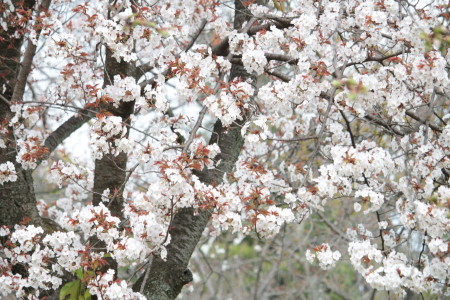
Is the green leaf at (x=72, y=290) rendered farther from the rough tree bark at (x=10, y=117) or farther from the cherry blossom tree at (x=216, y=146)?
the rough tree bark at (x=10, y=117)

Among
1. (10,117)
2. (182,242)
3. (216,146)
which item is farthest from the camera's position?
(10,117)

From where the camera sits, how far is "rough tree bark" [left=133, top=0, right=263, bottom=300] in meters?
3.27

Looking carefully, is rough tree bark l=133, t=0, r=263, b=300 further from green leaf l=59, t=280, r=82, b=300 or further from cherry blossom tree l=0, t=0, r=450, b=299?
green leaf l=59, t=280, r=82, b=300

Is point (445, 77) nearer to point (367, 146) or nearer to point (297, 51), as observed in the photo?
point (367, 146)

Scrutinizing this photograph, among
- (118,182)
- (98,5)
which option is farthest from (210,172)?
(98,5)

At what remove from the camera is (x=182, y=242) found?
342cm

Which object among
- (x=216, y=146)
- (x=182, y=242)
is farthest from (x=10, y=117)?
(x=216, y=146)

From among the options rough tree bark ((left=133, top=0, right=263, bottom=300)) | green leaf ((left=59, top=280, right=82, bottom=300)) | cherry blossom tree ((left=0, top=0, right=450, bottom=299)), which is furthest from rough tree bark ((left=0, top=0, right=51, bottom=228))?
rough tree bark ((left=133, top=0, right=263, bottom=300))

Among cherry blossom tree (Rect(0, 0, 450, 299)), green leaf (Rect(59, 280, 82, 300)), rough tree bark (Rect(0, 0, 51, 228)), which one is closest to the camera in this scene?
cherry blossom tree (Rect(0, 0, 450, 299))

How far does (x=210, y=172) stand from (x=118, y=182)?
707mm

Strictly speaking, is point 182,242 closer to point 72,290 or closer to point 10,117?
point 72,290

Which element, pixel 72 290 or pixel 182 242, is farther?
pixel 182 242

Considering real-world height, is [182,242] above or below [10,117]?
below

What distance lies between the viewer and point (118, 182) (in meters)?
3.80
